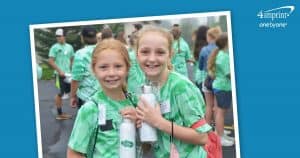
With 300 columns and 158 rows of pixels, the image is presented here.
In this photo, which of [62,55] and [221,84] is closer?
[62,55]

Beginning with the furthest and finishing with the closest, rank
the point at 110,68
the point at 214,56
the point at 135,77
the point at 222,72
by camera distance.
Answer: the point at 214,56 → the point at 222,72 → the point at 135,77 → the point at 110,68

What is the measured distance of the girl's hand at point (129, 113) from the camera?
2.52 meters

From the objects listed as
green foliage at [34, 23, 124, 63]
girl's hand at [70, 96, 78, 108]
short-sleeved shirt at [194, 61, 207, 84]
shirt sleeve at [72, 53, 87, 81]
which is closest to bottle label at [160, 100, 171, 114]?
green foliage at [34, 23, 124, 63]

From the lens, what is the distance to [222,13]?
2914 mm

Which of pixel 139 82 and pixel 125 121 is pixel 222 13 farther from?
pixel 125 121

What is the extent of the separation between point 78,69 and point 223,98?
122 centimetres

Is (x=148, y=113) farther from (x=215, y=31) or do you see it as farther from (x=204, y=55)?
(x=204, y=55)

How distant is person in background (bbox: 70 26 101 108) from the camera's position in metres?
3.87

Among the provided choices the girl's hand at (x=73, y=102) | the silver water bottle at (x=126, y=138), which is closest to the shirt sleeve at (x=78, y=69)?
the girl's hand at (x=73, y=102)

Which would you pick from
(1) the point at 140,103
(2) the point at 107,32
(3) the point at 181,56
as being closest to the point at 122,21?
(2) the point at 107,32

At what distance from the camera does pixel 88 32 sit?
3299 millimetres

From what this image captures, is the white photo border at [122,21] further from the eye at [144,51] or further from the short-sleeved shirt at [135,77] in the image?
the eye at [144,51]

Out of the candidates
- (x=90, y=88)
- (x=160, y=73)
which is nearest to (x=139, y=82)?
(x=160, y=73)

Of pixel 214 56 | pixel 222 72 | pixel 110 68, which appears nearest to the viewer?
pixel 110 68
